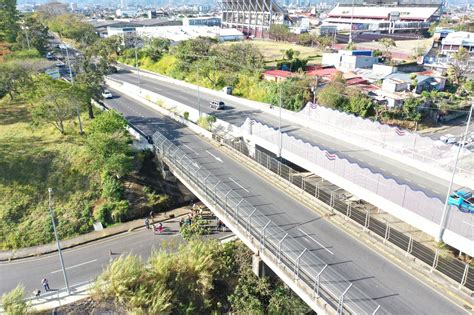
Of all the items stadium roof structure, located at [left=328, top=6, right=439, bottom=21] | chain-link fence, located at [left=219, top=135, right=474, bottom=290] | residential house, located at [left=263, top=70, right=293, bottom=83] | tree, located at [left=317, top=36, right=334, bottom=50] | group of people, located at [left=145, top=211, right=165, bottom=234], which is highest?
stadium roof structure, located at [left=328, top=6, right=439, bottom=21]

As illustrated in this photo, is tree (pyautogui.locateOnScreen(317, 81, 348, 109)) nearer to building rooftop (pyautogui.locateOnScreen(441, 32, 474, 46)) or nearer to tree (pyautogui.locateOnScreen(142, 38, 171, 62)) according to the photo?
tree (pyautogui.locateOnScreen(142, 38, 171, 62))

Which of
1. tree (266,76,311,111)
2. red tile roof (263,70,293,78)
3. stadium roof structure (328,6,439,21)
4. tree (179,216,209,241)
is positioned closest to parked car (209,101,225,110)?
tree (266,76,311,111)

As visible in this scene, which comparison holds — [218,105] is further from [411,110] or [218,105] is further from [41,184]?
[411,110]

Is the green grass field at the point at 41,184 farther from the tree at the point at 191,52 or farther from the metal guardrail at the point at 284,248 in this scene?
the tree at the point at 191,52

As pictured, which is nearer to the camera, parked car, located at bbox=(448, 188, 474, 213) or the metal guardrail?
the metal guardrail

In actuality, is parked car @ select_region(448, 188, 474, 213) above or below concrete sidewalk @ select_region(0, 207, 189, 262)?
above

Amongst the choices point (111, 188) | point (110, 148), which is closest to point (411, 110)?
point (110, 148)

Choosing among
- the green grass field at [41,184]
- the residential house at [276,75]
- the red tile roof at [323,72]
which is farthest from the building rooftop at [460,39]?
the green grass field at [41,184]
